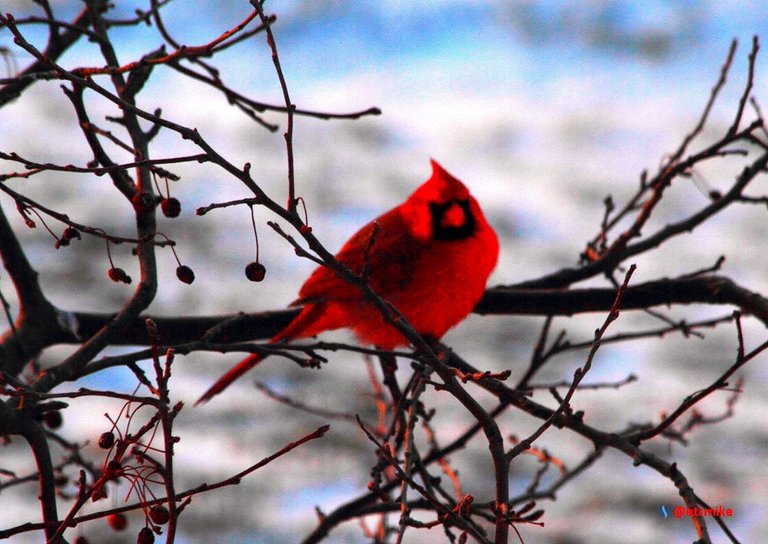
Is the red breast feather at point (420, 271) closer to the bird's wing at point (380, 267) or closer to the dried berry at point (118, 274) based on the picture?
the bird's wing at point (380, 267)

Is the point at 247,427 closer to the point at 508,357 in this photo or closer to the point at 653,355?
the point at 508,357

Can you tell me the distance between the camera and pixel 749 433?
14.2 ft

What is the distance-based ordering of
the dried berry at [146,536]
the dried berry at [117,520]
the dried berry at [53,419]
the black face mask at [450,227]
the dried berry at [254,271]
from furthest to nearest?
the black face mask at [450,227], the dried berry at [53,419], the dried berry at [117,520], the dried berry at [254,271], the dried berry at [146,536]

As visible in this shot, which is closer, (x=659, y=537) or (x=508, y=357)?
(x=659, y=537)

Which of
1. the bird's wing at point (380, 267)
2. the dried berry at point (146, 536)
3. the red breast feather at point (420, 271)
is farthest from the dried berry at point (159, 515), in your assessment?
the bird's wing at point (380, 267)

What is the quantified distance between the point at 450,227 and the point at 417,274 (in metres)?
0.18

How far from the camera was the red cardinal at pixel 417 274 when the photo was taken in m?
2.57

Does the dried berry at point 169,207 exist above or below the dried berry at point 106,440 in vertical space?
above

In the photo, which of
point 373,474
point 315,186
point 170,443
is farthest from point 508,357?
point 170,443

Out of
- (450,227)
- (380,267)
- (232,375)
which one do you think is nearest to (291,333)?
(232,375)

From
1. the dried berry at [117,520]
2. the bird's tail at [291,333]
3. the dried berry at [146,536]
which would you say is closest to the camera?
the dried berry at [146,536]

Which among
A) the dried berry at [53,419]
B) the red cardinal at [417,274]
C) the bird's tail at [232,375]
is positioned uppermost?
the red cardinal at [417,274]

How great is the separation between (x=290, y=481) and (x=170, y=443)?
105 inches

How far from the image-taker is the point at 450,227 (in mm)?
2691
